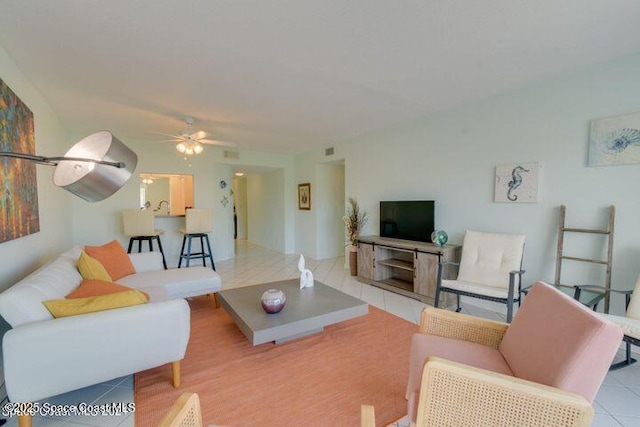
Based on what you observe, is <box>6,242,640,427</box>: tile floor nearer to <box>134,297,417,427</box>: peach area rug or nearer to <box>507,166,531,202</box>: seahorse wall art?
<box>134,297,417,427</box>: peach area rug

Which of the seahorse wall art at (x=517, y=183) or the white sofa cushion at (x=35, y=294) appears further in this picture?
the seahorse wall art at (x=517, y=183)

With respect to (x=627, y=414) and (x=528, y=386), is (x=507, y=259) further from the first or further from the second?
(x=528, y=386)

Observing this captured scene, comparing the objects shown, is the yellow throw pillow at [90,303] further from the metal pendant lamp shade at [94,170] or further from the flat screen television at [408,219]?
the flat screen television at [408,219]

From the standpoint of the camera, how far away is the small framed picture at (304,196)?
6598mm

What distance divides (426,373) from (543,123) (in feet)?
9.94

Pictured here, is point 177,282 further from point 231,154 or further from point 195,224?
point 231,154

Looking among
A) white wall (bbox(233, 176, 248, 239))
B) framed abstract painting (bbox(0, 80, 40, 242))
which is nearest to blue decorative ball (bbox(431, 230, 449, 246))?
framed abstract painting (bbox(0, 80, 40, 242))

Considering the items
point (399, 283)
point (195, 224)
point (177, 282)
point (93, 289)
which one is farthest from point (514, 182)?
point (195, 224)

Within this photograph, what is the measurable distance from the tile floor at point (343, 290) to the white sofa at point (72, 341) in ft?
0.96

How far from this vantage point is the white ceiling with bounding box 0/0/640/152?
1.77 meters

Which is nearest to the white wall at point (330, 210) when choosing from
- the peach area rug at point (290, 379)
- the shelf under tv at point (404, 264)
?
the shelf under tv at point (404, 264)

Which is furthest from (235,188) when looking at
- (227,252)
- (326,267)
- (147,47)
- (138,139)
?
(147,47)

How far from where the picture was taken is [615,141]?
2.47 meters

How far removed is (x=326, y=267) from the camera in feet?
18.6
